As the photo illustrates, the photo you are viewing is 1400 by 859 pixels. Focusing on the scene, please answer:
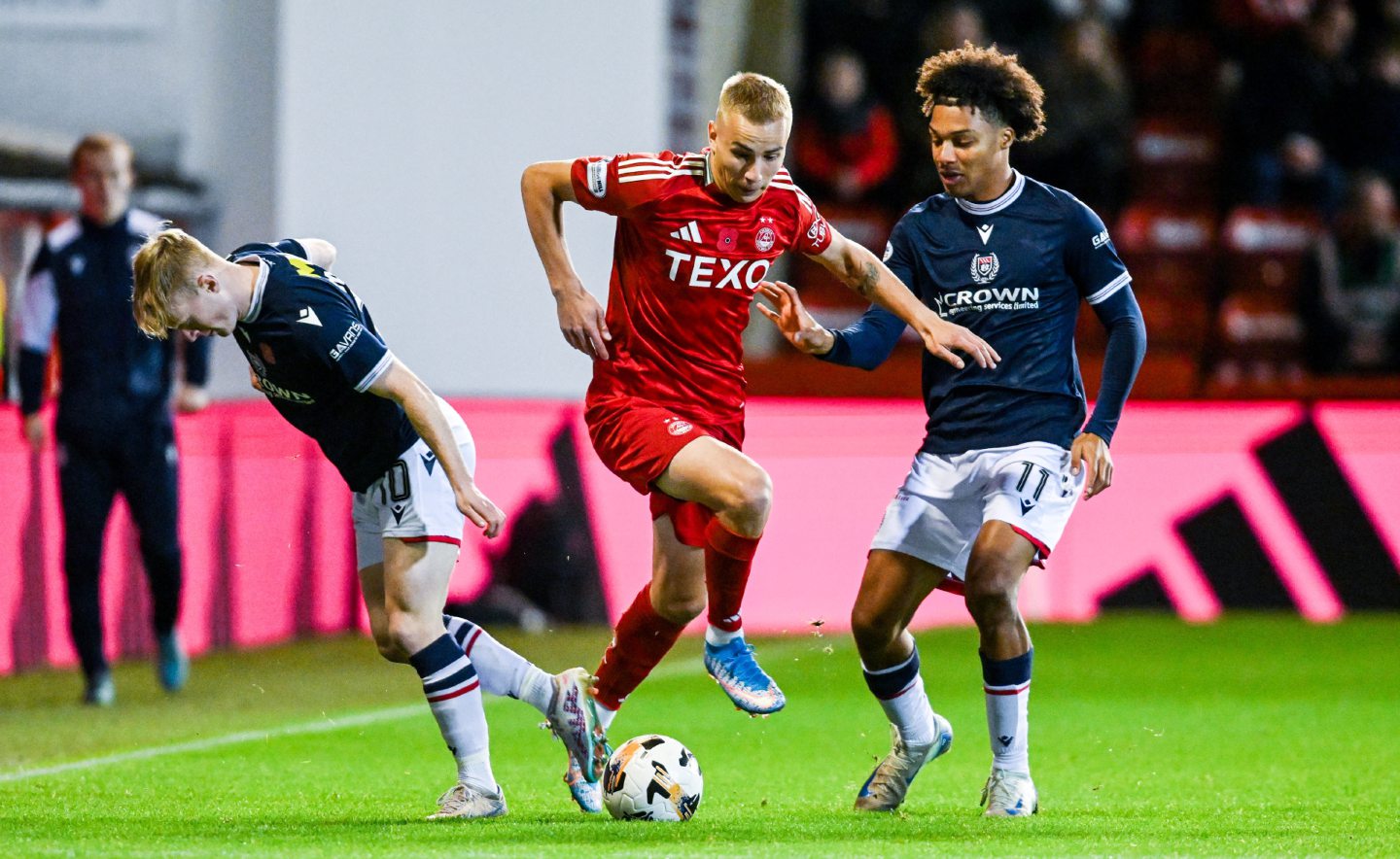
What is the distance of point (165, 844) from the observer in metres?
5.20

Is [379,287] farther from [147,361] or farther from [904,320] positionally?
[904,320]

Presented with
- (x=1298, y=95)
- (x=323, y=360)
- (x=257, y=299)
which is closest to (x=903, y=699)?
(x=323, y=360)

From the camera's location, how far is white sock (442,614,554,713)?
6141 millimetres

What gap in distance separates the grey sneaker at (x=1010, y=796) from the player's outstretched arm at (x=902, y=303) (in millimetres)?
1162

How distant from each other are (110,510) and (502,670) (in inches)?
148

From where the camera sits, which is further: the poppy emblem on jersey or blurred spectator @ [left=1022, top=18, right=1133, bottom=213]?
blurred spectator @ [left=1022, top=18, right=1133, bottom=213]

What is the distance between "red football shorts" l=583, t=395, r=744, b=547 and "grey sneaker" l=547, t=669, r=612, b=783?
0.55m

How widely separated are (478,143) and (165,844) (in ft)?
29.5

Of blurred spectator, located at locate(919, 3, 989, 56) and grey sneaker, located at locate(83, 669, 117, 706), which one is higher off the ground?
blurred spectator, located at locate(919, 3, 989, 56)

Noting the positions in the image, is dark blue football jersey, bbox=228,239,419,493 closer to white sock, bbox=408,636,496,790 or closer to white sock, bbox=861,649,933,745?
white sock, bbox=408,636,496,790

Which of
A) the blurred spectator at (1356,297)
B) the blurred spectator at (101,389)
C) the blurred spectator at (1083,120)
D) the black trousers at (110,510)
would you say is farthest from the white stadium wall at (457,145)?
the blurred spectator at (1356,297)

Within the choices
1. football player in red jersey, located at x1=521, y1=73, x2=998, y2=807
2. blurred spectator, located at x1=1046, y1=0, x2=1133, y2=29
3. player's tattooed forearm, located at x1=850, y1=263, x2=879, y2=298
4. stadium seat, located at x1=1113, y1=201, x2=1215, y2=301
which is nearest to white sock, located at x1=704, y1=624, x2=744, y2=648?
football player in red jersey, located at x1=521, y1=73, x2=998, y2=807

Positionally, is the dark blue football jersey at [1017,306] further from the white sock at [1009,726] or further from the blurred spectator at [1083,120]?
the blurred spectator at [1083,120]

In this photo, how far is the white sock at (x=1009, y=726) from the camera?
5918 millimetres
